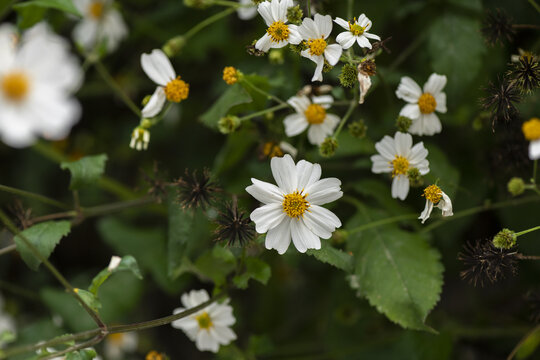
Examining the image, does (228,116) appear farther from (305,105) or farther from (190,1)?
(190,1)

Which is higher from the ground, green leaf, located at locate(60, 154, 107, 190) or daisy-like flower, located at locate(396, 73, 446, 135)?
daisy-like flower, located at locate(396, 73, 446, 135)

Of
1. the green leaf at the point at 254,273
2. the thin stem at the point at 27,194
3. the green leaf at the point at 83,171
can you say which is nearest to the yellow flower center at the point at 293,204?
the green leaf at the point at 254,273

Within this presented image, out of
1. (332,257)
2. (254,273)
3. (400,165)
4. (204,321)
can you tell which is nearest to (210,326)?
(204,321)

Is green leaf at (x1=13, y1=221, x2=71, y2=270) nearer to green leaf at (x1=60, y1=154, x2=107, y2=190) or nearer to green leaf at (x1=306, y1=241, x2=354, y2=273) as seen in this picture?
green leaf at (x1=60, y1=154, x2=107, y2=190)

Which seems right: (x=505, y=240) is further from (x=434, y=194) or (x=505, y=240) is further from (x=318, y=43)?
(x=318, y=43)

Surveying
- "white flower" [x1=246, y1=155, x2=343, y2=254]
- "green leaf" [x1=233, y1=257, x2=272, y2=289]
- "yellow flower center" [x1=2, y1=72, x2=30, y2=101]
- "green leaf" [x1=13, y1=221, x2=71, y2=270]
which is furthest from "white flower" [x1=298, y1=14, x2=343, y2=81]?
"green leaf" [x1=13, y1=221, x2=71, y2=270]

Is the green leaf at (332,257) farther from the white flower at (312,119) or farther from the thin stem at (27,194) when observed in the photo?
the thin stem at (27,194)
